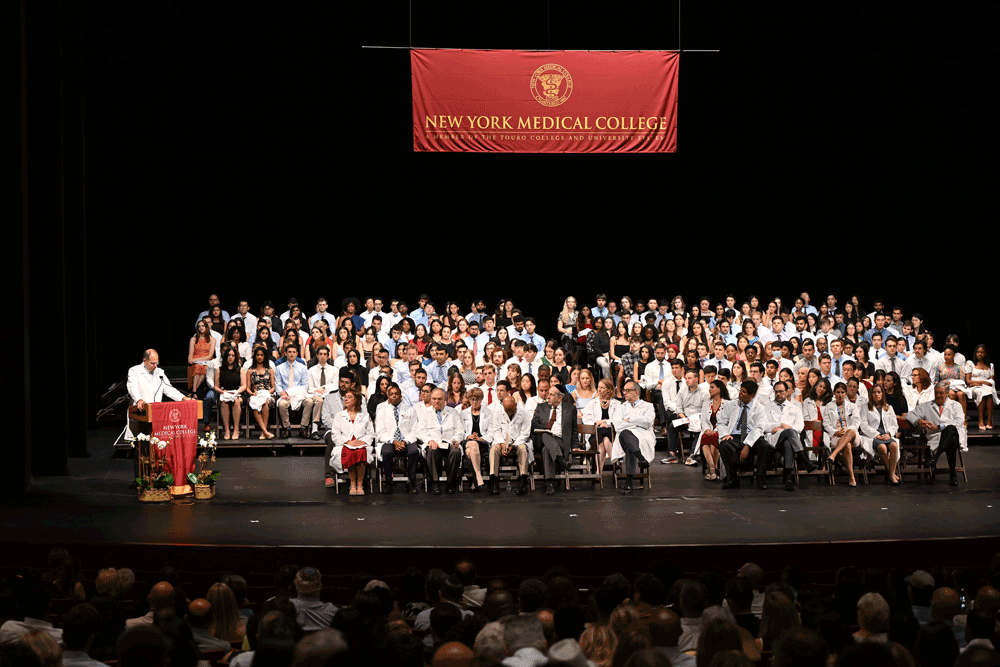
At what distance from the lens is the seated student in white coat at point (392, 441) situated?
28.5ft

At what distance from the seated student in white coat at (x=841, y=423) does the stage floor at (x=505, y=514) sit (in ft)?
0.94

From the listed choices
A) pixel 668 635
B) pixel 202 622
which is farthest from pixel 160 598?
pixel 668 635

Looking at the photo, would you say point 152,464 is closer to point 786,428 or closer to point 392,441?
point 392,441

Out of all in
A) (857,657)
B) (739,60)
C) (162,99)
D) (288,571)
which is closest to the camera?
(857,657)

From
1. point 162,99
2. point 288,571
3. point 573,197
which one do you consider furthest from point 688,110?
point 288,571

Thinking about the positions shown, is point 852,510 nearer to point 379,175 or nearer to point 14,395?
point 14,395

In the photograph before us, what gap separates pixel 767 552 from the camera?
21.9 ft

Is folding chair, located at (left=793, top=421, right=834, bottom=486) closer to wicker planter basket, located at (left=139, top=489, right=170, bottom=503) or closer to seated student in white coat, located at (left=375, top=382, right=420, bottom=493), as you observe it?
seated student in white coat, located at (left=375, top=382, right=420, bottom=493)

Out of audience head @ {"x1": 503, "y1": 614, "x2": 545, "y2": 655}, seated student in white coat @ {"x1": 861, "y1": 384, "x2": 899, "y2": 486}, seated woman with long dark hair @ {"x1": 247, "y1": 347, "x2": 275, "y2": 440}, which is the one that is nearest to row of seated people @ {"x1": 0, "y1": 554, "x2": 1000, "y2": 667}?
audience head @ {"x1": 503, "y1": 614, "x2": 545, "y2": 655}

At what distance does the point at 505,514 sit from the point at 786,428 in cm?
281

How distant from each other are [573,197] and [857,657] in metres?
13.3

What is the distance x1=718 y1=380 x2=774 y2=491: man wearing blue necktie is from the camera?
883cm

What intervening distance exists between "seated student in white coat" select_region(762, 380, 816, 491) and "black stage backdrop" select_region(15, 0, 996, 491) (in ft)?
20.7

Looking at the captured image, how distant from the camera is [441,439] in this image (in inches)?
346
